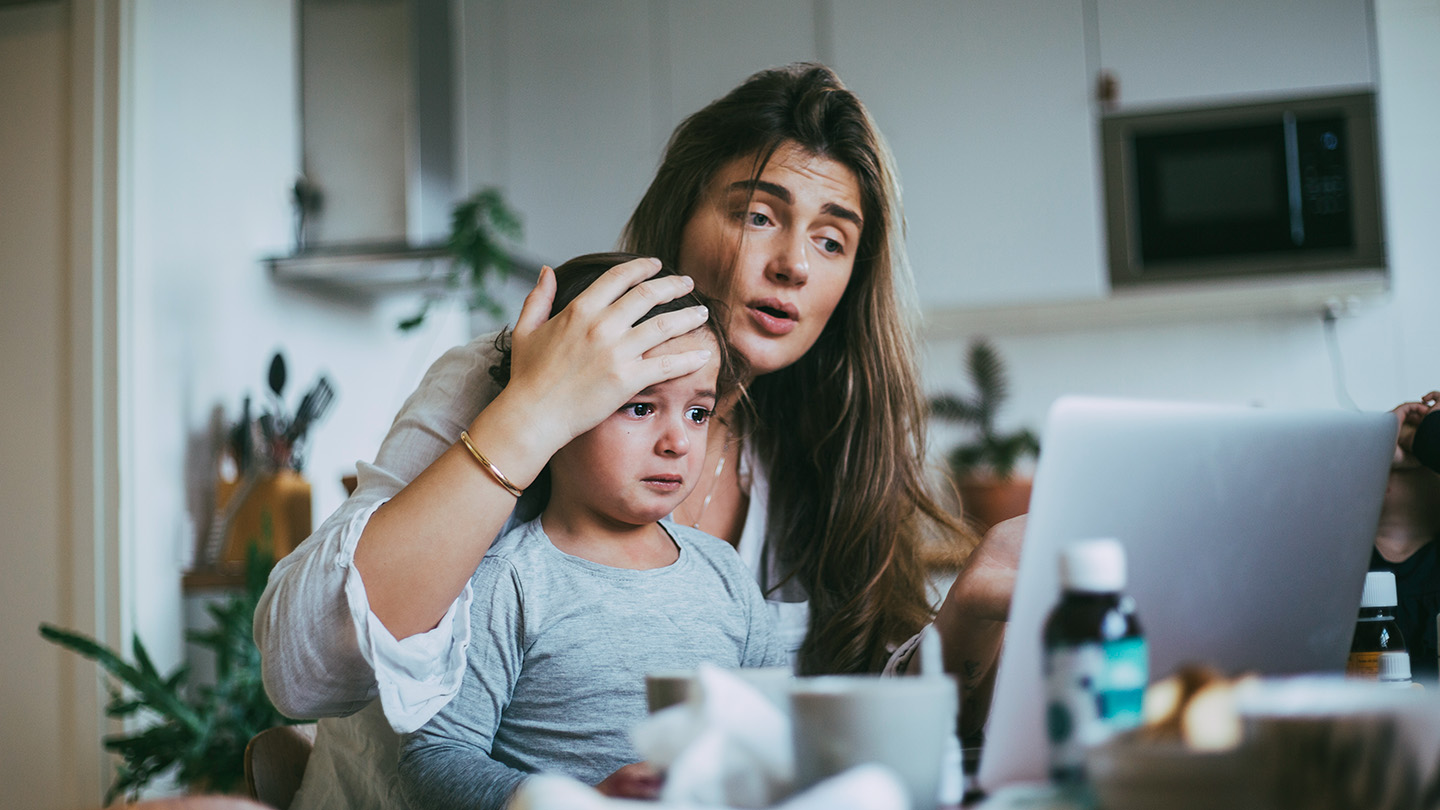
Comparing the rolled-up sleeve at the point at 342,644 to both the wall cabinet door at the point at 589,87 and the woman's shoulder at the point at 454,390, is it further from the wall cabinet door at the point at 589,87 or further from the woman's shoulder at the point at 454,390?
the wall cabinet door at the point at 589,87

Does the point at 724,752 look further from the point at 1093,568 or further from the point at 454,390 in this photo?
the point at 454,390

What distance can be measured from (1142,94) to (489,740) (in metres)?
2.72

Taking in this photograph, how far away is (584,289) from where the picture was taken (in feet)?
3.26

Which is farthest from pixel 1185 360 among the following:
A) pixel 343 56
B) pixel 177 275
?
pixel 177 275

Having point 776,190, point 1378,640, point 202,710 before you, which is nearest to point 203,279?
point 202,710

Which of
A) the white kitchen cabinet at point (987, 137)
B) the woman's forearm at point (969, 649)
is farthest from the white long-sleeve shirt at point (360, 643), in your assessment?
the white kitchen cabinet at point (987, 137)

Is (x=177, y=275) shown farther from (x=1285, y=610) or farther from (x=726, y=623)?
(x=1285, y=610)

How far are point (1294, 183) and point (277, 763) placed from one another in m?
2.74

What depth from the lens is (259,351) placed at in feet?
8.69

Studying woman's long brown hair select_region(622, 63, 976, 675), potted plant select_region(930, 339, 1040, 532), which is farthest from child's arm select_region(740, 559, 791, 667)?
potted plant select_region(930, 339, 1040, 532)

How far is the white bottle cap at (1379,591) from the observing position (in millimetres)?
784

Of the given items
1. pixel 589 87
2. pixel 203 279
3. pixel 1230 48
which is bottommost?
pixel 203 279

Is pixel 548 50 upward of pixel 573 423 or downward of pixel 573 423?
upward

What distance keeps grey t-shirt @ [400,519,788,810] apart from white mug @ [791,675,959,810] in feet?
1.33
